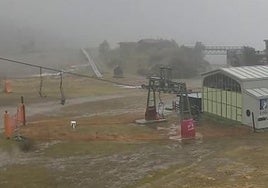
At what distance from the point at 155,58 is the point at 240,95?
6930cm

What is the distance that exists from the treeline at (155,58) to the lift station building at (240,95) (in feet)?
163

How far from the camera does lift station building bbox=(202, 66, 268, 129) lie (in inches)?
1398

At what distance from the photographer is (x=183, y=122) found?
3266 centimetres

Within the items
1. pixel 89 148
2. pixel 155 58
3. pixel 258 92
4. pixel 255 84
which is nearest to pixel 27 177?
pixel 89 148

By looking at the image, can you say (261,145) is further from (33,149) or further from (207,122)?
(33,149)

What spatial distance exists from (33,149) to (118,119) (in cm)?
1236

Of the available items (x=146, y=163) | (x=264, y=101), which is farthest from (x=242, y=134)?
(x=146, y=163)

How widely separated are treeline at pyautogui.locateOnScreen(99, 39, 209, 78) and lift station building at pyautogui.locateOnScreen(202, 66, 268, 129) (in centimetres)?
4962

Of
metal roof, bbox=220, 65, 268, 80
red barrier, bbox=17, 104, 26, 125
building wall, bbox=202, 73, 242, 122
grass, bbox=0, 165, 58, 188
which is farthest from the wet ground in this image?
metal roof, bbox=220, 65, 268, 80

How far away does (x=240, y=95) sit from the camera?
36.4m

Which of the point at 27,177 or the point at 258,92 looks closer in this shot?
the point at 27,177

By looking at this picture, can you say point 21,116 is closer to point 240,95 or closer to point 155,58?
point 240,95

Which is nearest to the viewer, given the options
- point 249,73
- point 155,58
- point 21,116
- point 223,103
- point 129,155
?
point 129,155

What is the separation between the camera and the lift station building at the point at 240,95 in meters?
35.5
